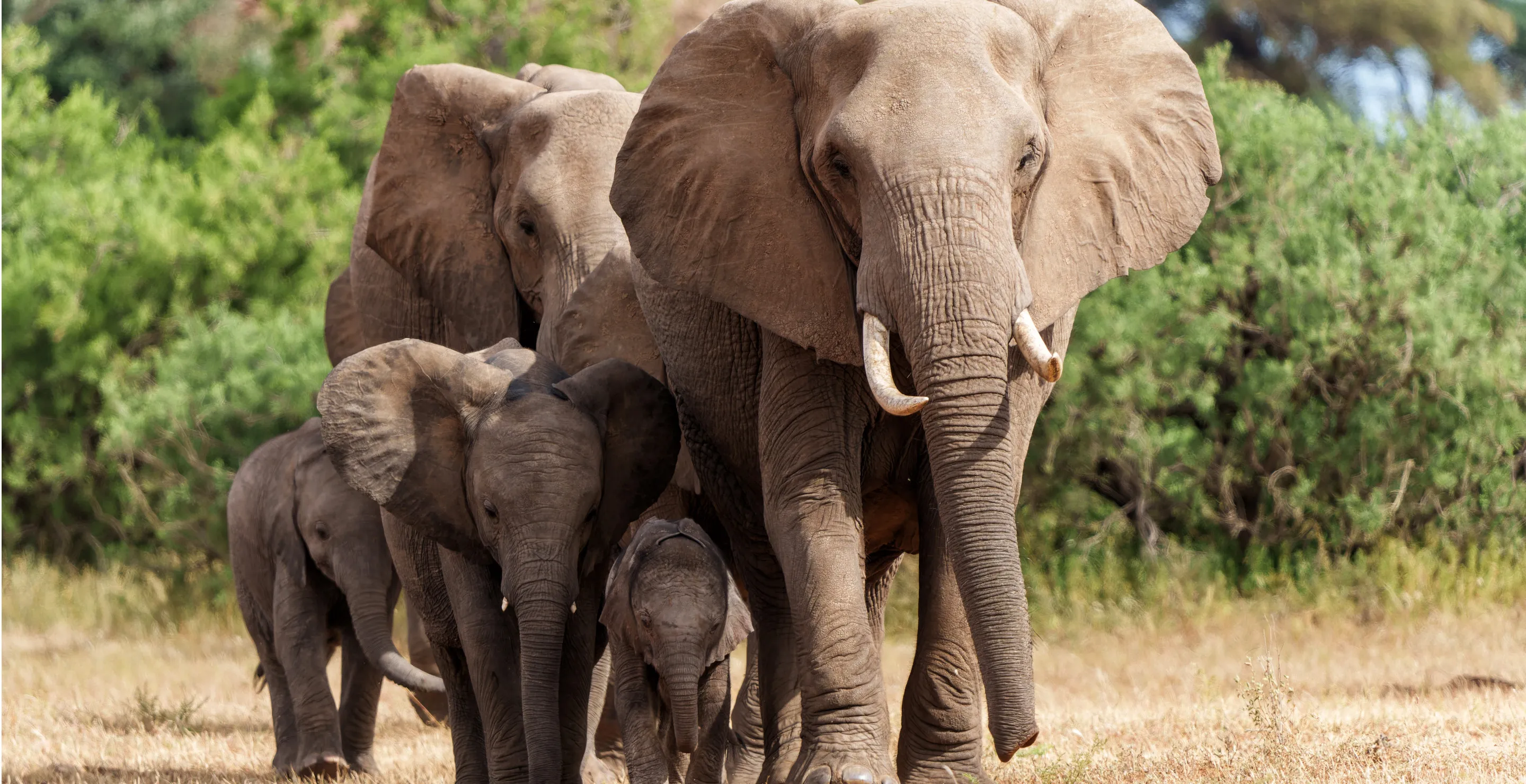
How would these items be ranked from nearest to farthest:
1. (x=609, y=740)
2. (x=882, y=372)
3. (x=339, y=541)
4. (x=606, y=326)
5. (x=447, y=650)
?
(x=882, y=372), (x=447, y=650), (x=606, y=326), (x=339, y=541), (x=609, y=740)

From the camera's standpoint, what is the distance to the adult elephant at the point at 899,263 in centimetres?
492

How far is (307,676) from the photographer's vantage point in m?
7.81

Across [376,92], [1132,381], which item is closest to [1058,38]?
[1132,381]

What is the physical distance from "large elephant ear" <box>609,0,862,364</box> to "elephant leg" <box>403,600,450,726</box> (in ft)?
13.0

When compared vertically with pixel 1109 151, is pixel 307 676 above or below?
below

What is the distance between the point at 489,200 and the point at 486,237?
0.69 ft

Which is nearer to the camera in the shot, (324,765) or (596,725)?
(596,725)

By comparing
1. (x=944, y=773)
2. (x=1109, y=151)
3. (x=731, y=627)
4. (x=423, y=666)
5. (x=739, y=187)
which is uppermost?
(x=739, y=187)

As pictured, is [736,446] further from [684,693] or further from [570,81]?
[570,81]

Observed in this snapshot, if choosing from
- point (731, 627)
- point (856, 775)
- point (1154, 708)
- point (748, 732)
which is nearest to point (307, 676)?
point (748, 732)

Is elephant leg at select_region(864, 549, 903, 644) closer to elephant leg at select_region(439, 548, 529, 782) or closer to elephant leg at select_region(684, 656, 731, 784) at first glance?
elephant leg at select_region(684, 656, 731, 784)

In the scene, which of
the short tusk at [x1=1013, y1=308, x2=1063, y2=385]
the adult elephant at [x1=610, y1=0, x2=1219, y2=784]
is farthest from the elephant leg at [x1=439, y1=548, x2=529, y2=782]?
the short tusk at [x1=1013, y1=308, x2=1063, y2=385]

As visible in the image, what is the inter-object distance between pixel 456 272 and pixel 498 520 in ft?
9.23

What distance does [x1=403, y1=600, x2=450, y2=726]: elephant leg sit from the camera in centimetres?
943
